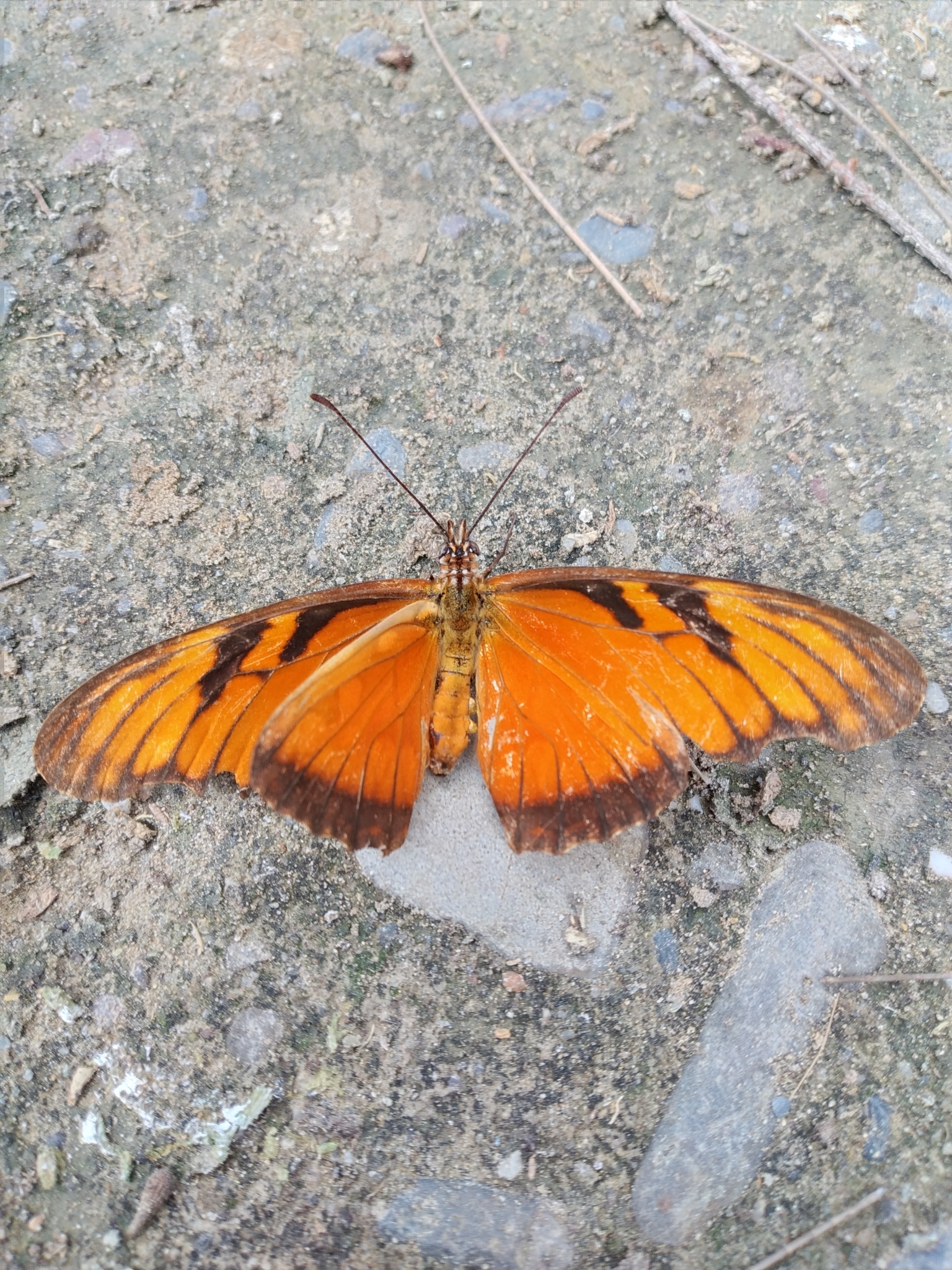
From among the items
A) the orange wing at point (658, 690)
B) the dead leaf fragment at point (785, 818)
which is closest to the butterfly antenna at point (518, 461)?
the orange wing at point (658, 690)

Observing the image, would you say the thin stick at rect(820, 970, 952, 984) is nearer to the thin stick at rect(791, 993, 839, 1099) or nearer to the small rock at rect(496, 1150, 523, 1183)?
the thin stick at rect(791, 993, 839, 1099)

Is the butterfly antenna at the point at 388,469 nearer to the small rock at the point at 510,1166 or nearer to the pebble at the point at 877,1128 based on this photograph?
the small rock at the point at 510,1166

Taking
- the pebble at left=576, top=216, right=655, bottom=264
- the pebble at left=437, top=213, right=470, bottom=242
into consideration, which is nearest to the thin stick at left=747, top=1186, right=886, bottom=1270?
the pebble at left=576, top=216, right=655, bottom=264

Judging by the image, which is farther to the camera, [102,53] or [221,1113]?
[102,53]

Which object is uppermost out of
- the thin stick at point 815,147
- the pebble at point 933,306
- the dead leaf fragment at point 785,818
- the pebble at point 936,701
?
the thin stick at point 815,147

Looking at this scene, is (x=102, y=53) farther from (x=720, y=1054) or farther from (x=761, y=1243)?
Answer: (x=761, y=1243)

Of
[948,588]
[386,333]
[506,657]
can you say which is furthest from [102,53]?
[948,588]
